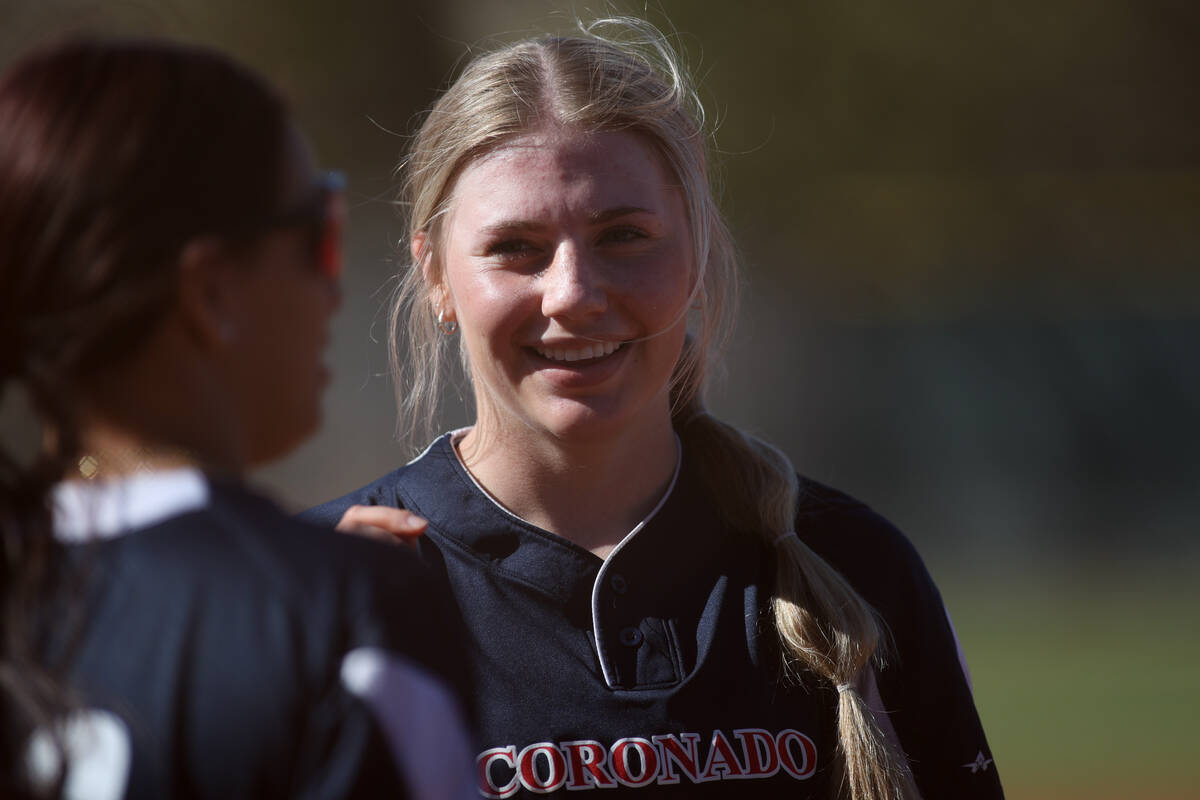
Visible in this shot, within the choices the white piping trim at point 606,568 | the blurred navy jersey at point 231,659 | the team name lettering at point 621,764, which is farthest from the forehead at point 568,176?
the blurred navy jersey at point 231,659

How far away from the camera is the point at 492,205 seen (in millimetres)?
2367

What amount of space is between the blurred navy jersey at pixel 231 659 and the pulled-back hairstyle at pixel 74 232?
0.03 metres

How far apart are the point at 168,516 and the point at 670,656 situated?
115cm

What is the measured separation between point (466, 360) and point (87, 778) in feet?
5.43

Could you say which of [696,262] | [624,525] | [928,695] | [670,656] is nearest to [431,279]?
[696,262]

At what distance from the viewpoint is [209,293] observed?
129cm

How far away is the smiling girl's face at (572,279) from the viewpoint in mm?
2320

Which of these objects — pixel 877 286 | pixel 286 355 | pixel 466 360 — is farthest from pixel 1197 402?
pixel 286 355

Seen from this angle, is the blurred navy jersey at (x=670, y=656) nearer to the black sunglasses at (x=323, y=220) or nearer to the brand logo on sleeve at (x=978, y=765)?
the brand logo on sleeve at (x=978, y=765)

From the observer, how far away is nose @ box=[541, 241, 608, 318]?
2.30 metres

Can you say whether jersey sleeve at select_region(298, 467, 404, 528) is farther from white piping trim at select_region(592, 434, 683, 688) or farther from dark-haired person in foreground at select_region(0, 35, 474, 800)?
dark-haired person in foreground at select_region(0, 35, 474, 800)

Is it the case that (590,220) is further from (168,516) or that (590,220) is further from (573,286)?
(168,516)

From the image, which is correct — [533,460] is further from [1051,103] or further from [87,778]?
[1051,103]

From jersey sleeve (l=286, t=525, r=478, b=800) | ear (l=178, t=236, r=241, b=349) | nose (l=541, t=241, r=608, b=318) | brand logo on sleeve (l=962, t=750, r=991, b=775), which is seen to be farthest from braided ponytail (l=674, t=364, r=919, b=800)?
ear (l=178, t=236, r=241, b=349)
